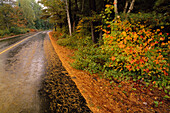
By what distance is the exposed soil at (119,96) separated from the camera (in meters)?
2.33

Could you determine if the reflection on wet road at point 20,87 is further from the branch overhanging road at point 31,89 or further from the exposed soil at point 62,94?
the exposed soil at point 62,94

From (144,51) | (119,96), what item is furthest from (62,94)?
(144,51)

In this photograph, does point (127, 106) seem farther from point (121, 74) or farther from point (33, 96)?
point (33, 96)

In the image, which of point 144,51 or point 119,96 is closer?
point 119,96

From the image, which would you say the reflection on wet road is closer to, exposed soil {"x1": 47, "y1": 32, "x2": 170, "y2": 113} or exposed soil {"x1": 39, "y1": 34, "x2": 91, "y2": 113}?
exposed soil {"x1": 39, "y1": 34, "x2": 91, "y2": 113}

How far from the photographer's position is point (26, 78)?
11.3 ft

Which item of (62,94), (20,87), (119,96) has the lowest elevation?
(119,96)

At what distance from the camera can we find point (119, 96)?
2.75 m

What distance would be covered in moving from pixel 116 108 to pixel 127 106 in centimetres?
33

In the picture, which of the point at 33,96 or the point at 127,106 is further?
the point at 33,96

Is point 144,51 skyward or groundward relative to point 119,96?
skyward

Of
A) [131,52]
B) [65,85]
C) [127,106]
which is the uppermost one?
[131,52]

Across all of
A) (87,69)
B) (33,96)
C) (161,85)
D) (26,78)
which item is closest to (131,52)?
(161,85)

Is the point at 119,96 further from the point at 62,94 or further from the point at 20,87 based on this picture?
the point at 20,87
